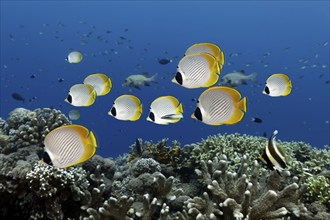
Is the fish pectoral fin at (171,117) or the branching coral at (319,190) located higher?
the fish pectoral fin at (171,117)

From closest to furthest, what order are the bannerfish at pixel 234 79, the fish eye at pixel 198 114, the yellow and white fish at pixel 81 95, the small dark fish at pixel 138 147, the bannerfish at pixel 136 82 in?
the fish eye at pixel 198 114 < the yellow and white fish at pixel 81 95 < the small dark fish at pixel 138 147 < the bannerfish at pixel 136 82 < the bannerfish at pixel 234 79

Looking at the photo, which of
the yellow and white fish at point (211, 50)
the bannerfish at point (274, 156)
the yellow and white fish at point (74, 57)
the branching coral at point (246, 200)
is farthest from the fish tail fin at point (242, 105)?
the yellow and white fish at point (74, 57)

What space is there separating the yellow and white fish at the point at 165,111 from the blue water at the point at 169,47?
70.4 metres

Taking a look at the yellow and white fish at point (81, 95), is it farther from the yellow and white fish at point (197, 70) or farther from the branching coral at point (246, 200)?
the branching coral at point (246, 200)

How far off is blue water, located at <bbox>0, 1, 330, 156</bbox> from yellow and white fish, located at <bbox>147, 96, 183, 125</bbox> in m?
70.4

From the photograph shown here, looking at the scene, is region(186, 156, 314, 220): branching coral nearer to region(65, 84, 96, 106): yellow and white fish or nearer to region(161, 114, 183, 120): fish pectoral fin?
region(161, 114, 183, 120): fish pectoral fin

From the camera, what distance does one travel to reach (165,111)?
565 cm

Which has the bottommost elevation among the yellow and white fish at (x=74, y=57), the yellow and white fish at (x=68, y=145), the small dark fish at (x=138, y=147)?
the yellow and white fish at (x=68, y=145)

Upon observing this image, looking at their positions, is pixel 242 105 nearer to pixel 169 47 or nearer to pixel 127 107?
pixel 127 107

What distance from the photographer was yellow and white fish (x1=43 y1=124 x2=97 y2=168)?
11.1ft

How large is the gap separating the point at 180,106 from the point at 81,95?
195 cm

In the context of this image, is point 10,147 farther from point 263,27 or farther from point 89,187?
point 263,27

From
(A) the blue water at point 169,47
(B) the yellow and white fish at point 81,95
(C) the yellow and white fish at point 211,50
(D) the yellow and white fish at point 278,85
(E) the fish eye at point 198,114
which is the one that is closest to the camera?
(E) the fish eye at point 198,114

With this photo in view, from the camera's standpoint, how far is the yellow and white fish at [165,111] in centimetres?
548
